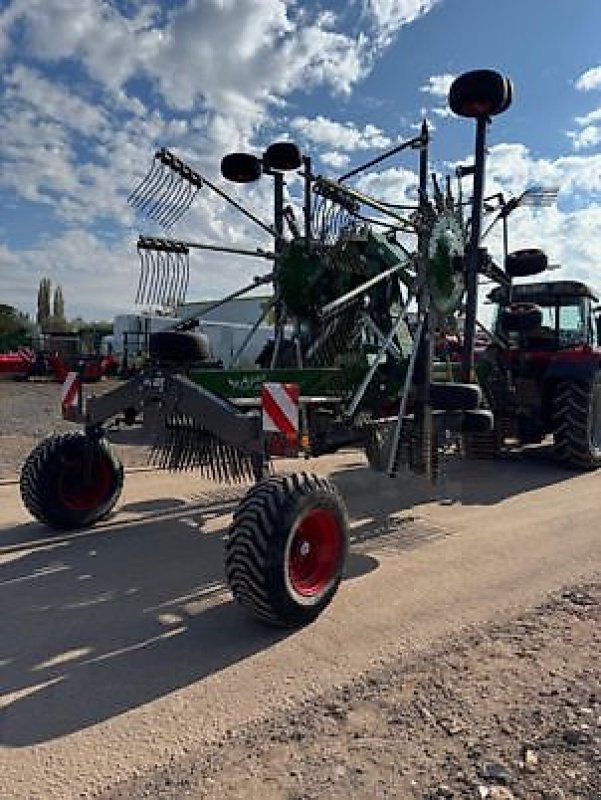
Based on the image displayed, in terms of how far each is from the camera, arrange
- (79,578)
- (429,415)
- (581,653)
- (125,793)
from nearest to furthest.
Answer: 1. (125,793)
2. (581,653)
3. (79,578)
4. (429,415)

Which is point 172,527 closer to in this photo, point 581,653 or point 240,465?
point 240,465

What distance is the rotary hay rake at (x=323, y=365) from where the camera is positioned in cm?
452

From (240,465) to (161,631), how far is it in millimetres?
1592

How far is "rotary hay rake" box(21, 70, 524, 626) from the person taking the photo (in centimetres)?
452

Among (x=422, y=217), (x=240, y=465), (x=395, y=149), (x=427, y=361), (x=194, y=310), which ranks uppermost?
(x=395, y=149)

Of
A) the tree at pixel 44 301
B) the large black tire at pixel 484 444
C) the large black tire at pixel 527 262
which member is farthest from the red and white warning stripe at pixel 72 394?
the tree at pixel 44 301

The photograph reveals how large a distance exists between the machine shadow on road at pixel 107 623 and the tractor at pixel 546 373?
4.01m

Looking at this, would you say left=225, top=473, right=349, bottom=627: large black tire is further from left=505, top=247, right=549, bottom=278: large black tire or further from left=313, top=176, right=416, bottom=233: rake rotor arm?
left=505, top=247, right=549, bottom=278: large black tire

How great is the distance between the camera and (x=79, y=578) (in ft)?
14.2

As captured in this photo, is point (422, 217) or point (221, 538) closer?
point (221, 538)

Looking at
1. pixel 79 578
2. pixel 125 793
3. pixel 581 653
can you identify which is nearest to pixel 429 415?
pixel 581 653

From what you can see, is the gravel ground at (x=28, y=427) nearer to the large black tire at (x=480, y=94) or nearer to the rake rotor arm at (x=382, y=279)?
the rake rotor arm at (x=382, y=279)

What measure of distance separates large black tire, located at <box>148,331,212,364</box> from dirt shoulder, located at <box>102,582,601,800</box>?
232cm

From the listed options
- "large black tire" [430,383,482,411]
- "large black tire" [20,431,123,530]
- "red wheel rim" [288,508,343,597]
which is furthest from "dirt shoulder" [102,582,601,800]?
"large black tire" [20,431,123,530]
